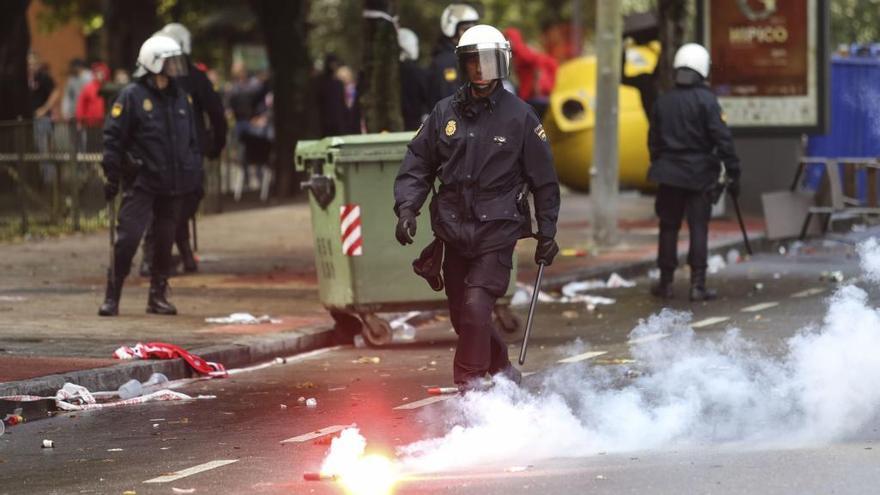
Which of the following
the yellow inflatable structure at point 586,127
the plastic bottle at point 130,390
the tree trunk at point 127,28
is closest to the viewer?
the plastic bottle at point 130,390

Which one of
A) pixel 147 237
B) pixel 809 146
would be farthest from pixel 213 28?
pixel 147 237

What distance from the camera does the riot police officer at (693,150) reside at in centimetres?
1470

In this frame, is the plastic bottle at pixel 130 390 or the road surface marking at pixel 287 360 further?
the road surface marking at pixel 287 360

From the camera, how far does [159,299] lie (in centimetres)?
1370

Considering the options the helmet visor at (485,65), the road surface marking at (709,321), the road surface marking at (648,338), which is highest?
the helmet visor at (485,65)

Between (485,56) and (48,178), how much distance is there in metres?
13.3

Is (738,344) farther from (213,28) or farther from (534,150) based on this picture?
(213,28)

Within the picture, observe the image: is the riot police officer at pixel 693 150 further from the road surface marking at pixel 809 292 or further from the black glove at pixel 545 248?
the black glove at pixel 545 248

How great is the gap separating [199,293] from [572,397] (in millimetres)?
6505

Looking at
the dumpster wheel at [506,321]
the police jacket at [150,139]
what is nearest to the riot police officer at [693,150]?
the dumpster wheel at [506,321]

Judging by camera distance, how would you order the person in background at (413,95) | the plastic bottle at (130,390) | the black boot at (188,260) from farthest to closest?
the black boot at (188,260) → the person in background at (413,95) → the plastic bottle at (130,390)

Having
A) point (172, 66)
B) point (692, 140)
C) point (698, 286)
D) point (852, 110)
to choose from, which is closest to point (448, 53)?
point (692, 140)

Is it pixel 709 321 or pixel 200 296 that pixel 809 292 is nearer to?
pixel 709 321

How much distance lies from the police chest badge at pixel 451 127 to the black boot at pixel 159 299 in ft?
17.3
